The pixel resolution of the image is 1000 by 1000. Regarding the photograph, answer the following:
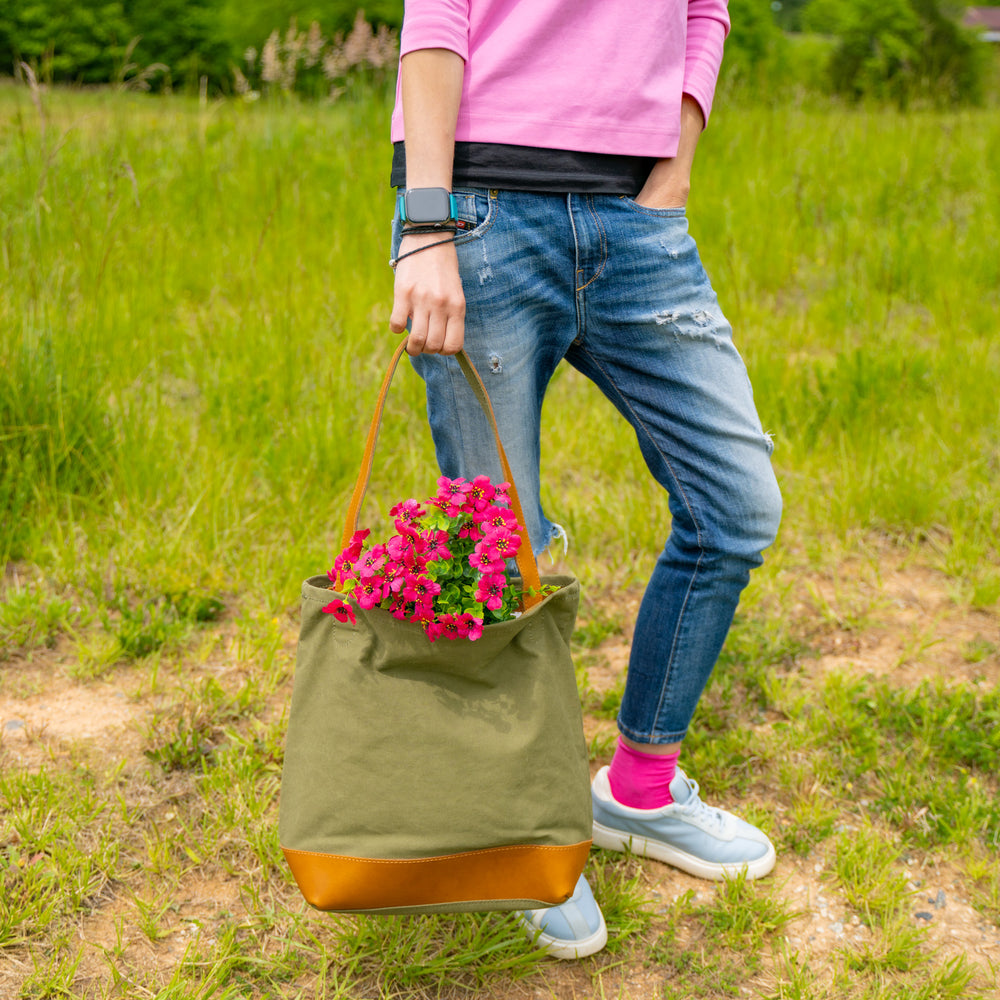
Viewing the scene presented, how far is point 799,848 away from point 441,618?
45.8 inches

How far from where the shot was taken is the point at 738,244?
14.4 ft

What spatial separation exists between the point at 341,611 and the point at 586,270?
65 cm

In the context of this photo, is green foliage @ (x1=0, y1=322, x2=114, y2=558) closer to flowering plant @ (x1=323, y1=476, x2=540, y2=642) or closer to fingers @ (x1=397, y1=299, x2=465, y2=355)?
flowering plant @ (x1=323, y1=476, x2=540, y2=642)

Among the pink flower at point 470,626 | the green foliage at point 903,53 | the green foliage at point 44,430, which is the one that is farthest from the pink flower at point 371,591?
the green foliage at point 903,53

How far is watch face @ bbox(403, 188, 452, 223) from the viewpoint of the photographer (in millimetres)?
1249

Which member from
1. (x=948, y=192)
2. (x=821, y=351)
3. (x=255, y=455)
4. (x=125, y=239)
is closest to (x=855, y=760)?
(x=255, y=455)

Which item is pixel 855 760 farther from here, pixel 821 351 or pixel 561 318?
pixel 821 351

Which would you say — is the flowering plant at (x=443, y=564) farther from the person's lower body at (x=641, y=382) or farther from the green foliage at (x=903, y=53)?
the green foliage at (x=903, y=53)

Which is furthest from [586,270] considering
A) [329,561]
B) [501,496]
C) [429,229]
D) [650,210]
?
[329,561]

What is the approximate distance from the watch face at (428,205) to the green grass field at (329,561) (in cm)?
128

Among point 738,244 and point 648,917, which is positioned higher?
point 738,244

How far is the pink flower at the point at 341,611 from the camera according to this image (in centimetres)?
128

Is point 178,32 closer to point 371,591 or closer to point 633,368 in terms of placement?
point 633,368

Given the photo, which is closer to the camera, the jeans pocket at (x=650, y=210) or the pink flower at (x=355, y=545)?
the pink flower at (x=355, y=545)
